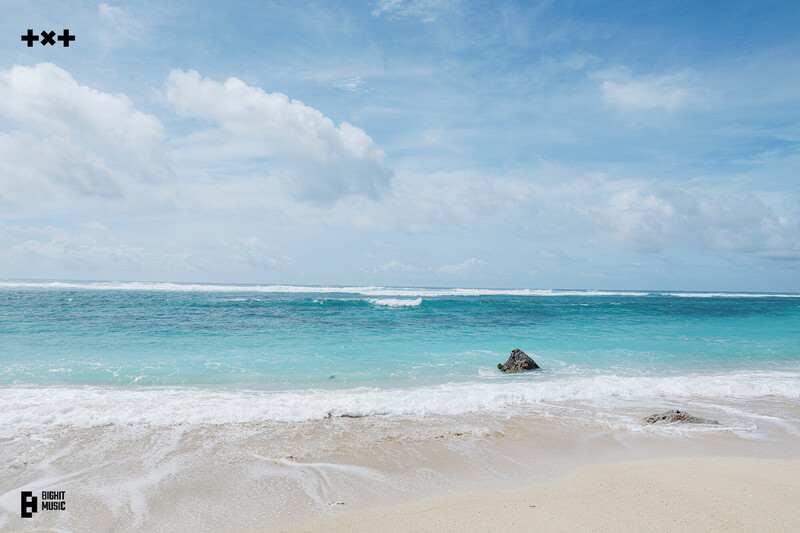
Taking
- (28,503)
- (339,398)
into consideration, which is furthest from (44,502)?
(339,398)

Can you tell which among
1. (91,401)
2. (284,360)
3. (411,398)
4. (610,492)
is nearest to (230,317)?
(284,360)

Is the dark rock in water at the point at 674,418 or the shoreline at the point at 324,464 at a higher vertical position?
the shoreline at the point at 324,464

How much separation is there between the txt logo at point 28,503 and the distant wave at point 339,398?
238 centimetres

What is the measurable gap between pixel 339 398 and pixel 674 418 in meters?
6.79

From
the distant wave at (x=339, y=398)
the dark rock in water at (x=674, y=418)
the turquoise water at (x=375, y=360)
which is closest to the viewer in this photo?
the distant wave at (x=339, y=398)

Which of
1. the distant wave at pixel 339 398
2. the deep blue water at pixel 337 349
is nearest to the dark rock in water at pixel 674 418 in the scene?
the distant wave at pixel 339 398

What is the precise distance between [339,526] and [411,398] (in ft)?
15.5

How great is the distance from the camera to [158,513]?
169 inches

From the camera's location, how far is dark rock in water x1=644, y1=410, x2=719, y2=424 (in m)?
7.39

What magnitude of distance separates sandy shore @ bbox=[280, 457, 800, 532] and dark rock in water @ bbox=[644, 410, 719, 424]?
79.8 inches

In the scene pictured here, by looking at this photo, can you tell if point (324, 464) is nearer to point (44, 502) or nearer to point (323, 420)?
point (323, 420)

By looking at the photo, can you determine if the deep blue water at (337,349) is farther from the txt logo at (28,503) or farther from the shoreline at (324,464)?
the txt logo at (28,503)

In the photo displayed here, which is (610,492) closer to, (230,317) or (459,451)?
(459,451)

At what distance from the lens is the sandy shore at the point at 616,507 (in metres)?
4.04
